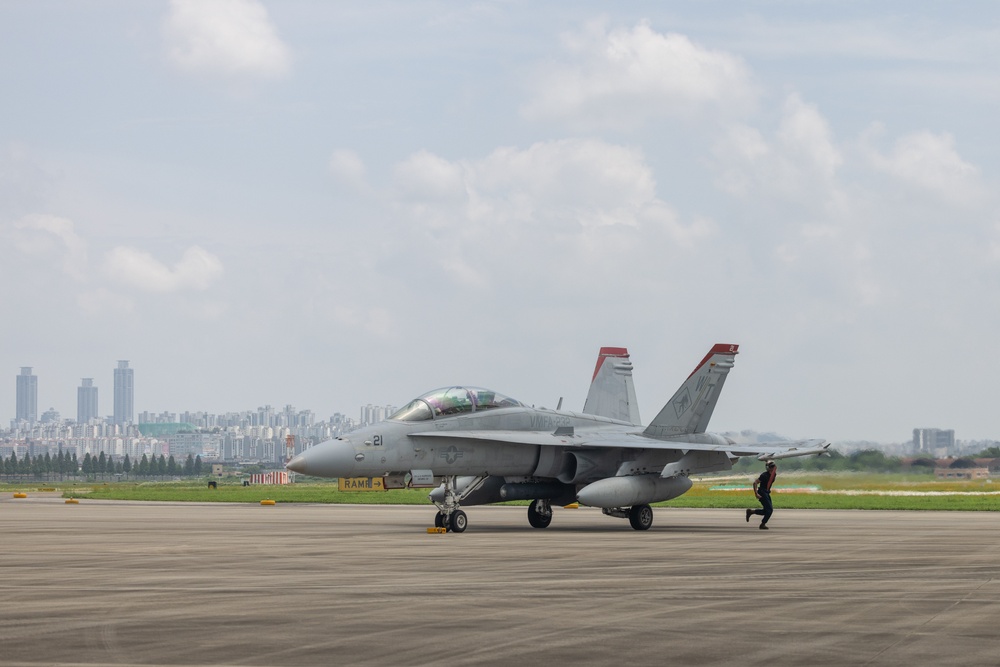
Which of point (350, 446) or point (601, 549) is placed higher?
point (350, 446)

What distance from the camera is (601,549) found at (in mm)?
20094

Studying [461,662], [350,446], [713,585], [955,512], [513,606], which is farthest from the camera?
[955,512]

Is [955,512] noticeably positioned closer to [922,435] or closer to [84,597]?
[84,597]

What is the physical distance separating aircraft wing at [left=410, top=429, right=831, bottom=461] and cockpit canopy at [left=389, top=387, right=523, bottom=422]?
0.48 metres

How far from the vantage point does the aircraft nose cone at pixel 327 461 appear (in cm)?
2344

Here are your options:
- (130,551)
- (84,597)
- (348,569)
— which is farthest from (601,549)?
(84,597)

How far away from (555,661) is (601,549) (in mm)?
11531

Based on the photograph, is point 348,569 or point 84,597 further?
point 348,569

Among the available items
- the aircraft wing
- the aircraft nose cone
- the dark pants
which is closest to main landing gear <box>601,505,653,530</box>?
the aircraft wing

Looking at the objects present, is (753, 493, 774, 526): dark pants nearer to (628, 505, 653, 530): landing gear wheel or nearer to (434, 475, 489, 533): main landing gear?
(628, 505, 653, 530): landing gear wheel

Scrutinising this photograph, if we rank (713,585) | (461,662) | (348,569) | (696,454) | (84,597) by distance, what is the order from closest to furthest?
(461,662) → (84,597) → (713,585) → (348,569) → (696,454)

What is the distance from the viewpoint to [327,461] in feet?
77.8

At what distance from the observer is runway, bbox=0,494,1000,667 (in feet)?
29.9

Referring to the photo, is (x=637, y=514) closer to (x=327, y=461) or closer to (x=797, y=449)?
(x=797, y=449)
